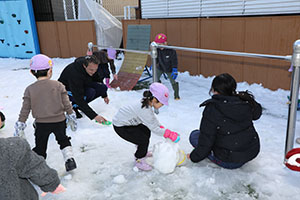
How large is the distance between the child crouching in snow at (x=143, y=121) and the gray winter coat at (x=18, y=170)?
1.27 metres

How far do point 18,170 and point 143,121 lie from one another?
56.2 inches

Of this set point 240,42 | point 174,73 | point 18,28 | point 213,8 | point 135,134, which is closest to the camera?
point 135,134

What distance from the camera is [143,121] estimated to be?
267cm

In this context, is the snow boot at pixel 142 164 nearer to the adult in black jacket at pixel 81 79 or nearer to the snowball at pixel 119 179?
the snowball at pixel 119 179

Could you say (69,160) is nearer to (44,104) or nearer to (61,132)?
(61,132)

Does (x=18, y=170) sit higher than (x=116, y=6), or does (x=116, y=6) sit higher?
Answer: (x=116, y=6)

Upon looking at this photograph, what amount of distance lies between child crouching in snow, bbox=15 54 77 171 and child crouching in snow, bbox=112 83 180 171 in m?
0.58

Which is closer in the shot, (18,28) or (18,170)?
(18,170)

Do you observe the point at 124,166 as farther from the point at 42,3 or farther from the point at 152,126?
the point at 42,3

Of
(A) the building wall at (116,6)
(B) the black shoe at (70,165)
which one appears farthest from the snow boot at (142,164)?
(A) the building wall at (116,6)

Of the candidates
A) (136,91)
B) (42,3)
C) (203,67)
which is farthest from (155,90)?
(42,3)

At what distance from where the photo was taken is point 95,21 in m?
10.5

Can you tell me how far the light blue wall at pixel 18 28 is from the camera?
11.4 m

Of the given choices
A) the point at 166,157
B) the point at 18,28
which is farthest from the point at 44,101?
the point at 18,28
